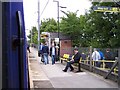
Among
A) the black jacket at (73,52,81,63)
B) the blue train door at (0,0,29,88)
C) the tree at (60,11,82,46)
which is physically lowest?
the black jacket at (73,52,81,63)

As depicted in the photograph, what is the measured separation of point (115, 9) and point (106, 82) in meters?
5.84

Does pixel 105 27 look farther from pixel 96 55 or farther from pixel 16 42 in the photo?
pixel 16 42

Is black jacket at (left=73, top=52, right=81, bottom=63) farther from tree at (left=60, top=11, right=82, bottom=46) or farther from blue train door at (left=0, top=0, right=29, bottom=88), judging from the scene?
tree at (left=60, top=11, right=82, bottom=46)

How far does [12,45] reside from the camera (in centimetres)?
238

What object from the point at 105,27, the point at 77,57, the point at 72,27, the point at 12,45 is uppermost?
the point at 72,27

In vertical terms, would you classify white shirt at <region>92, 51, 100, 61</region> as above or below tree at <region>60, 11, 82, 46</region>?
below

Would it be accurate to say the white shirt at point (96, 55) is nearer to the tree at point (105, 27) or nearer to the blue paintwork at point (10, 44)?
the tree at point (105, 27)

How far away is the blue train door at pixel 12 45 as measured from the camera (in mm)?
2367

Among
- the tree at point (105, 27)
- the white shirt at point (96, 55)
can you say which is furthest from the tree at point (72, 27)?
the white shirt at point (96, 55)

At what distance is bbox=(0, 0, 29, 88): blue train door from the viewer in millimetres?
2367


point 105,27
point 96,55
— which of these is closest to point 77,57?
point 96,55

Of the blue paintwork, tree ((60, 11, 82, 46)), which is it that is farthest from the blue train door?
tree ((60, 11, 82, 46))

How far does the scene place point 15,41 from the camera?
2385mm

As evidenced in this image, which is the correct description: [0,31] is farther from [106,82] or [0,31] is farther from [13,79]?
[106,82]
